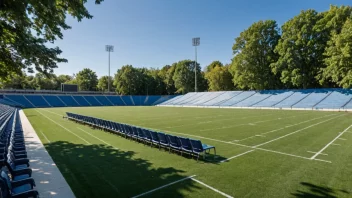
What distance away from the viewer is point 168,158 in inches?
344

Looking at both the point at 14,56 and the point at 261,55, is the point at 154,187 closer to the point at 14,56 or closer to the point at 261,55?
the point at 14,56

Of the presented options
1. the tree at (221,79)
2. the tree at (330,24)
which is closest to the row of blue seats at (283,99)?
the tree at (330,24)

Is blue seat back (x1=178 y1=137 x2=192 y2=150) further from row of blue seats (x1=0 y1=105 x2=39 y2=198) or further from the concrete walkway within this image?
row of blue seats (x1=0 y1=105 x2=39 y2=198)

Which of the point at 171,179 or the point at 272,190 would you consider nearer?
the point at 272,190

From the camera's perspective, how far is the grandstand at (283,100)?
114ft

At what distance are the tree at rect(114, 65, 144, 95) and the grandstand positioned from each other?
31.4m

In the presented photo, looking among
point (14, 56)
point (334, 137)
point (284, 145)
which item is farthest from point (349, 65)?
point (14, 56)

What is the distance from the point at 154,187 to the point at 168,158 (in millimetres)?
2808

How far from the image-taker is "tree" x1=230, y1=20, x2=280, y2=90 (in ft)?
160

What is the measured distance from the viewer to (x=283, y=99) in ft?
136

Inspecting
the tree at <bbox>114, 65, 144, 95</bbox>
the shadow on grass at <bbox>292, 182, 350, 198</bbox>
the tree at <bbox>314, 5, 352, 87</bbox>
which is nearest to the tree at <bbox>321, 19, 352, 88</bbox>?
the tree at <bbox>314, 5, 352, 87</bbox>

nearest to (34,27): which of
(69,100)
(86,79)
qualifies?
(69,100)

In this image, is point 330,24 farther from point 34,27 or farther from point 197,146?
point 34,27

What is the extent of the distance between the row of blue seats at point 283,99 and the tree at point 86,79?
60.7 metres
